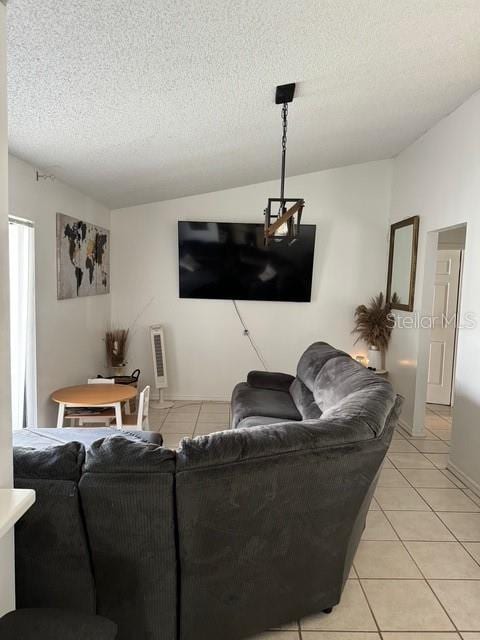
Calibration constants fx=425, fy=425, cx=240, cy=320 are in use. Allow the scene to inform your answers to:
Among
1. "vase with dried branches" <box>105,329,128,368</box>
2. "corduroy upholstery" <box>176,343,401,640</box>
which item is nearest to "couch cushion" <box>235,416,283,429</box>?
"corduroy upholstery" <box>176,343,401,640</box>

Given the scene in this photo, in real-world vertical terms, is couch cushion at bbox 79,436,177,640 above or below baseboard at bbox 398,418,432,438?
above

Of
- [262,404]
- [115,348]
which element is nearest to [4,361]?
[262,404]

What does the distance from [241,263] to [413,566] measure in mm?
3603

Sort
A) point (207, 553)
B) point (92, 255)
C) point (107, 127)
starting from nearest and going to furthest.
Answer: point (207, 553)
point (107, 127)
point (92, 255)

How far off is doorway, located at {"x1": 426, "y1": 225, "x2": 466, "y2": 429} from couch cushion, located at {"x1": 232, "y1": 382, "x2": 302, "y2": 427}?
7.08 ft

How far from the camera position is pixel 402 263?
4723mm

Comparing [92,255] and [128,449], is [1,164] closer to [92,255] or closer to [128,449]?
[128,449]

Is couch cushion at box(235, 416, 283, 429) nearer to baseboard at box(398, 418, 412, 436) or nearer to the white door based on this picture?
baseboard at box(398, 418, 412, 436)

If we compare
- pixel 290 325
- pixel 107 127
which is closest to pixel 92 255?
pixel 107 127

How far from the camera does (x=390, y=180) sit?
5.18 meters

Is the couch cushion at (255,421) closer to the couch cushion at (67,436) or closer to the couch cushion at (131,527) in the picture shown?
the couch cushion at (67,436)

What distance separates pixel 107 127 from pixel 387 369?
3.99 meters

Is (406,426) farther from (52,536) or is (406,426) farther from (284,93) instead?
(52,536)

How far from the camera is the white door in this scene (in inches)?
200
